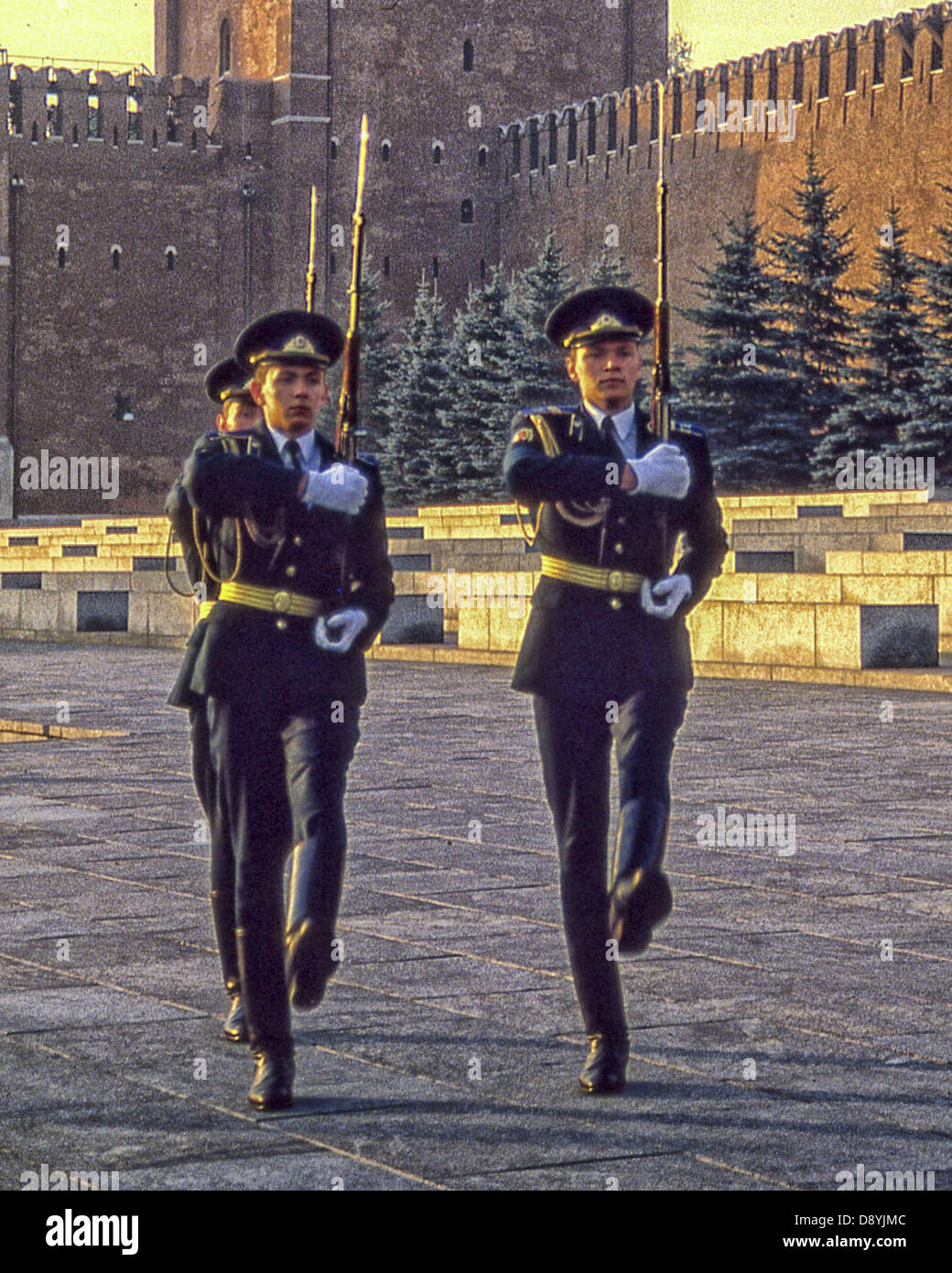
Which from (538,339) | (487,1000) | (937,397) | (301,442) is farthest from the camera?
(538,339)

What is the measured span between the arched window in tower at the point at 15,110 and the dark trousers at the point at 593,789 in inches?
1996

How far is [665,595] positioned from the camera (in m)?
4.44

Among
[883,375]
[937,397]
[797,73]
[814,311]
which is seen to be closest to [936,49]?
[797,73]

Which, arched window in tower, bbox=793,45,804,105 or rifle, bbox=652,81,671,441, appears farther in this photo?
arched window in tower, bbox=793,45,804,105

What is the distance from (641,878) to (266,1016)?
696 millimetres

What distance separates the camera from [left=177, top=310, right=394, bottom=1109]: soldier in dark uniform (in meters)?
4.28

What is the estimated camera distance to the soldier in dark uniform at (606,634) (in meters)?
4.34

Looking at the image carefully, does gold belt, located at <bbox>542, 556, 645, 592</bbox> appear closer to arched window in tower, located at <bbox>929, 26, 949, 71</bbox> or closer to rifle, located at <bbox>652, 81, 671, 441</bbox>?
rifle, located at <bbox>652, 81, 671, 441</bbox>

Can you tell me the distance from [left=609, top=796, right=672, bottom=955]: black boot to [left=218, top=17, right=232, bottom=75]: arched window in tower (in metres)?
54.4

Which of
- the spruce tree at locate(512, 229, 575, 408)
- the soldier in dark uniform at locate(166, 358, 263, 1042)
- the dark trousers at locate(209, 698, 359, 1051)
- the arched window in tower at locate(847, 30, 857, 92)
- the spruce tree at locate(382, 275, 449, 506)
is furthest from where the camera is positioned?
the arched window in tower at locate(847, 30, 857, 92)

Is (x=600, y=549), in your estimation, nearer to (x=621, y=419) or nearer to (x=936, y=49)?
(x=621, y=419)

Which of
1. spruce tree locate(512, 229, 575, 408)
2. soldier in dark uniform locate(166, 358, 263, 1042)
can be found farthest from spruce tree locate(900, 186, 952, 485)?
soldier in dark uniform locate(166, 358, 263, 1042)
